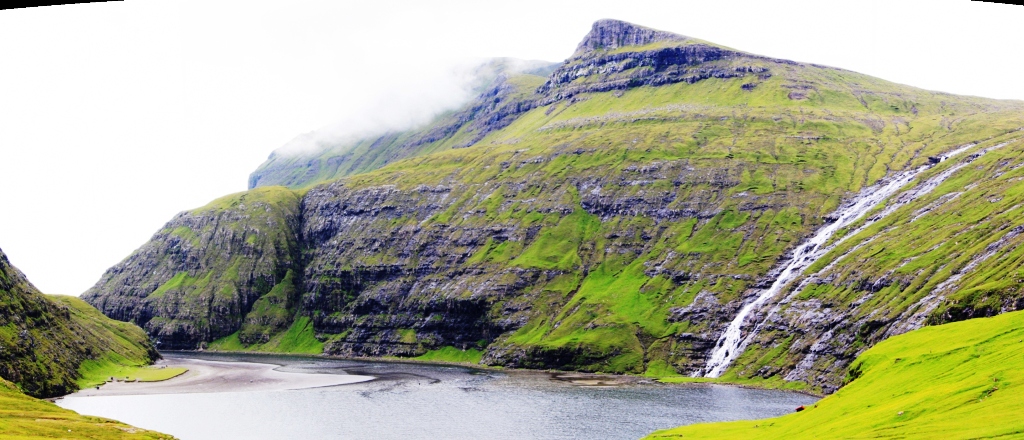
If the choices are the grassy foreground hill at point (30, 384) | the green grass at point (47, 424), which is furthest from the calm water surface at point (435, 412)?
the green grass at point (47, 424)

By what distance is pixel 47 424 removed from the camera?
309 feet

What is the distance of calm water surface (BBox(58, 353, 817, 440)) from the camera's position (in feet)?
454

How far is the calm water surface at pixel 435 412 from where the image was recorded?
454ft

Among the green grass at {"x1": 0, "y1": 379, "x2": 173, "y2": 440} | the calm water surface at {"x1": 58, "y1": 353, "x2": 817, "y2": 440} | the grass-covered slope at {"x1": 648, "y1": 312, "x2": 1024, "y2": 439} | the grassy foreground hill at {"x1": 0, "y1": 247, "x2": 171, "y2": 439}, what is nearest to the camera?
the grass-covered slope at {"x1": 648, "y1": 312, "x2": 1024, "y2": 439}

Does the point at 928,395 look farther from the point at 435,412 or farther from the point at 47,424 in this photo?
the point at 435,412

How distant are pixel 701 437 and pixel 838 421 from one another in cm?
2489

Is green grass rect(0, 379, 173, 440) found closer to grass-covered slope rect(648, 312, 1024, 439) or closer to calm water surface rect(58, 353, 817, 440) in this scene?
calm water surface rect(58, 353, 817, 440)

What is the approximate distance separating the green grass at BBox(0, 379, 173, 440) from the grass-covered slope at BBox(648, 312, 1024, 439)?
69.3m

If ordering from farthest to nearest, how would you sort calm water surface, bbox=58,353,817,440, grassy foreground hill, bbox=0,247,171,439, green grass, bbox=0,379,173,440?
calm water surface, bbox=58,353,817,440, grassy foreground hill, bbox=0,247,171,439, green grass, bbox=0,379,173,440

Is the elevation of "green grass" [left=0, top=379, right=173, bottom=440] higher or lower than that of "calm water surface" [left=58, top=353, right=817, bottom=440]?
higher

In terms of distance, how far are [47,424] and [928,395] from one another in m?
97.2

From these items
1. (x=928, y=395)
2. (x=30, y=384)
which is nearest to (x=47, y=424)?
(x=928, y=395)

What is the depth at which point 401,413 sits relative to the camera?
6363 inches

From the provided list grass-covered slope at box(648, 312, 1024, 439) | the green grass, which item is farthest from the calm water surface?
grass-covered slope at box(648, 312, 1024, 439)
